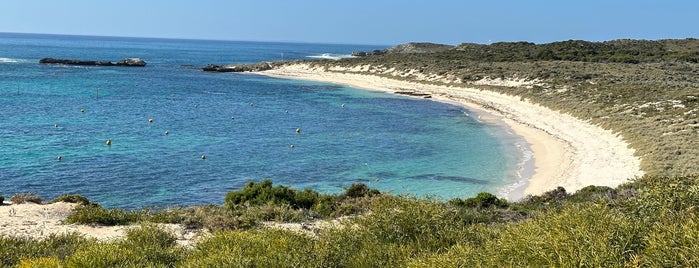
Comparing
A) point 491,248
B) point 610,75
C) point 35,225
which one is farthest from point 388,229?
point 610,75

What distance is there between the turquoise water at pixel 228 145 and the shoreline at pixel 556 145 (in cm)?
154

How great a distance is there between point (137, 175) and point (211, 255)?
16689 millimetres

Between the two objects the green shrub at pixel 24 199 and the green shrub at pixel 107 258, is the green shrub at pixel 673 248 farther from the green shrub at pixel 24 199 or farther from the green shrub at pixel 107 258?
the green shrub at pixel 24 199

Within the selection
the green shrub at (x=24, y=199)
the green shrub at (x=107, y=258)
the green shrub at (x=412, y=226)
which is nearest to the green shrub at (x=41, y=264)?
the green shrub at (x=107, y=258)

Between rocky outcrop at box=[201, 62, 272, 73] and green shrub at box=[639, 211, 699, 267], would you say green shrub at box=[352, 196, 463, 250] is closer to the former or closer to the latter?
green shrub at box=[639, 211, 699, 267]

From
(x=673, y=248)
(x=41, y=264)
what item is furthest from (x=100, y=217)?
(x=673, y=248)

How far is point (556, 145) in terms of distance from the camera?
33281mm

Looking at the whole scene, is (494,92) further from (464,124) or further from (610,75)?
(464,124)

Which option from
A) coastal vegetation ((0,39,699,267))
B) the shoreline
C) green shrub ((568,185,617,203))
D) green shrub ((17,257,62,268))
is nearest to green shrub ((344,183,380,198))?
coastal vegetation ((0,39,699,267))

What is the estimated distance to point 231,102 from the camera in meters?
56.9

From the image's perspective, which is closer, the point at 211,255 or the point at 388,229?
the point at 211,255

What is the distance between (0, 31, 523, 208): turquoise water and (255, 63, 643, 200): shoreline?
1539 mm

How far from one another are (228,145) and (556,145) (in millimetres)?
20431

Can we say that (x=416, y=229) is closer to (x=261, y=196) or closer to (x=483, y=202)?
(x=483, y=202)
